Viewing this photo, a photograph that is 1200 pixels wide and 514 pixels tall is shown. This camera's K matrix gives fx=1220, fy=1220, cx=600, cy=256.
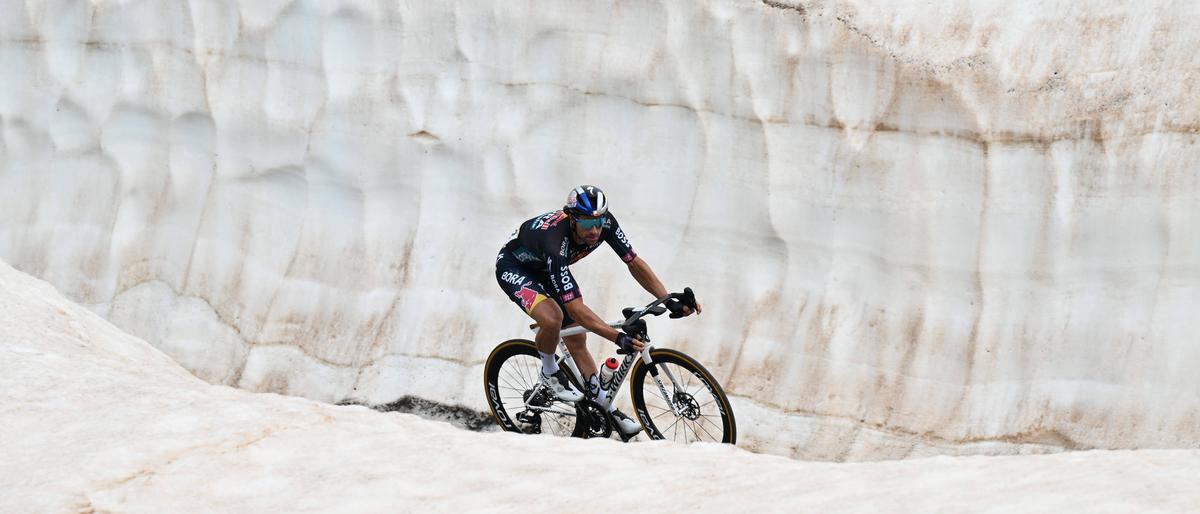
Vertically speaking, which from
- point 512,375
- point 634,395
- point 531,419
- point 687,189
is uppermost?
point 687,189

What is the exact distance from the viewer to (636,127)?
9719mm

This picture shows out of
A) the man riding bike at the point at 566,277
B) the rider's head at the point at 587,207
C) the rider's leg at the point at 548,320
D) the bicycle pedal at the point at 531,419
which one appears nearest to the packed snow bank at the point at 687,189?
the bicycle pedal at the point at 531,419

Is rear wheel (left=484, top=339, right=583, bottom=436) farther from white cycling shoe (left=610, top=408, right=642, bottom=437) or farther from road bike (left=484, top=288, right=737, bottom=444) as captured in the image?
white cycling shoe (left=610, top=408, right=642, bottom=437)

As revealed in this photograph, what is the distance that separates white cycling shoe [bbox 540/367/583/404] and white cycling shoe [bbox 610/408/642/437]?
0.27 metres

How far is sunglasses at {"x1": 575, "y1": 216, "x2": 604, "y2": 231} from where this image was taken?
6.72 meters

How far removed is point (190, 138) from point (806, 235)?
18.6ft

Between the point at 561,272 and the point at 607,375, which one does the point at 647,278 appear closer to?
the point at 561,272

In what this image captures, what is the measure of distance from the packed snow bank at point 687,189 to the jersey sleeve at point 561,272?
2.62 m

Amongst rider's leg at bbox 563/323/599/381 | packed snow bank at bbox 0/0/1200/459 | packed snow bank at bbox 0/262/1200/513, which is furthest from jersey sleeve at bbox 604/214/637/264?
packed snow bank at bbox 0/0/1200/459

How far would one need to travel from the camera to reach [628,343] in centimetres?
677

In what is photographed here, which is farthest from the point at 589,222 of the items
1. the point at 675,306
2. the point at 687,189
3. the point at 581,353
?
the point at 687,189

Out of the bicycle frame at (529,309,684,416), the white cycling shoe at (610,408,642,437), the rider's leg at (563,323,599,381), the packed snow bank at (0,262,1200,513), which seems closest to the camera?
the packed snow bank at (0,262,1200,513)

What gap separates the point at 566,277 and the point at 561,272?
1.6 inches

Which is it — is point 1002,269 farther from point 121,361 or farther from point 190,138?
point 190,138
